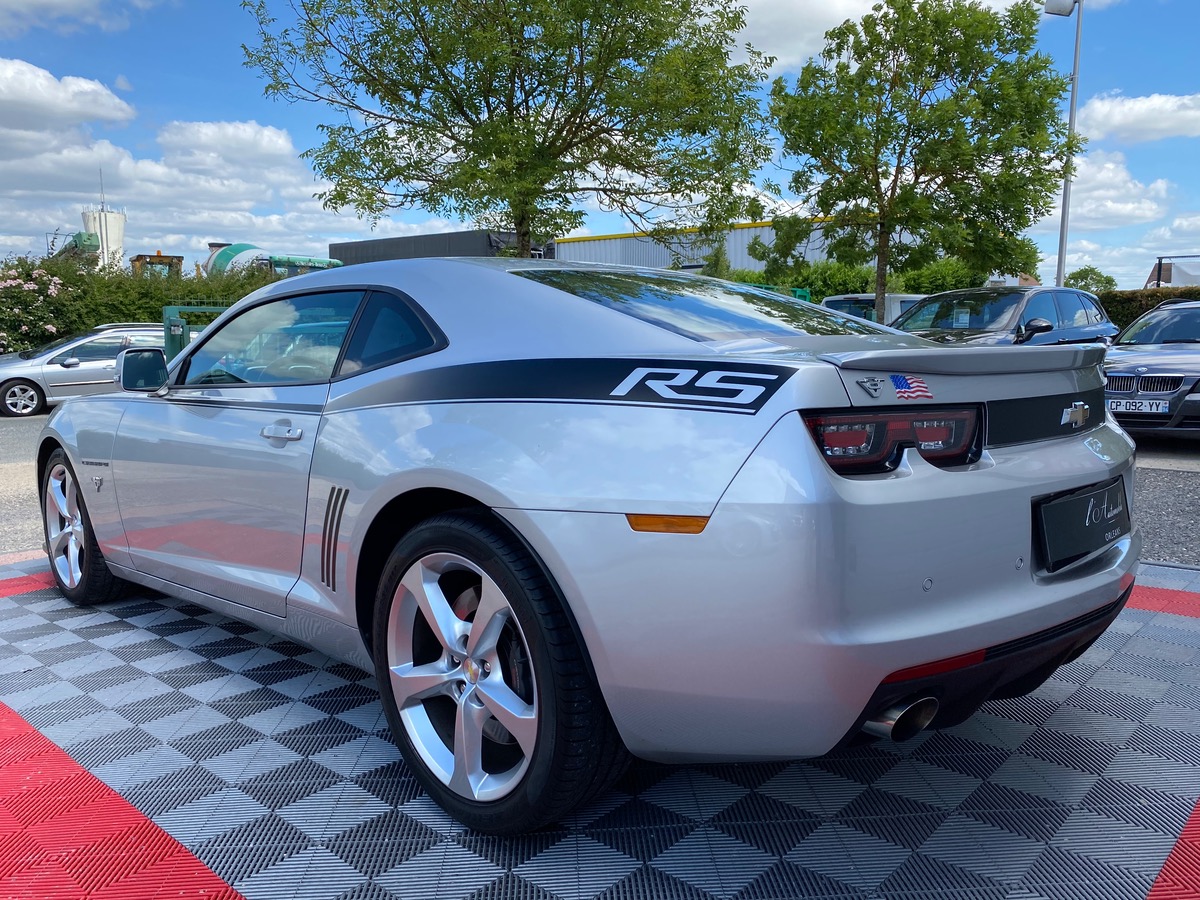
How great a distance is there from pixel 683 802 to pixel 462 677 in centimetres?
67

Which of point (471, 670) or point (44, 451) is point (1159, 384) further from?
point (44, 451)

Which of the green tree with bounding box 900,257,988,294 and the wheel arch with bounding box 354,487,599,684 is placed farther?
the green tree with bounding box 900,257,988,294

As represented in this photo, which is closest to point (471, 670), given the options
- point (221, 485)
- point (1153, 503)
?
point (221, 485)

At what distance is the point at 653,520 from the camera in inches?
73.1

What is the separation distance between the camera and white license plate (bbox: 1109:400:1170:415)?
26.7 ft

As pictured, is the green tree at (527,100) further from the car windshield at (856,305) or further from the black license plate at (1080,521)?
the black license plate at (1080,521)

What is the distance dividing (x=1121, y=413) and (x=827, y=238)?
8526 mm

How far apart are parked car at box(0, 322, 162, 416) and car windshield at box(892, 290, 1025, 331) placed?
37.7ft

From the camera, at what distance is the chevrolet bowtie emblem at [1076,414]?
2.32m

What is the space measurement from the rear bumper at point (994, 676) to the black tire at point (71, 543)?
3.38 metres

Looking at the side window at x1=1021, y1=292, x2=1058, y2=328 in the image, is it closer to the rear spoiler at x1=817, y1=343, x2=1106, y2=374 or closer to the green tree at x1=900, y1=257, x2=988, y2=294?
the rear spoiler at x1=817, y1=343, x2=1106, y2=374

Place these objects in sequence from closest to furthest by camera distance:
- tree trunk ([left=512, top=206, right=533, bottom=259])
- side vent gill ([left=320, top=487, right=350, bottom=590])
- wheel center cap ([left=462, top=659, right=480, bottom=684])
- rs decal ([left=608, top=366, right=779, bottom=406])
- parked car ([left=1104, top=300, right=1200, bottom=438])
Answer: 1. rs decal ([left=608, top=366, right=779, bottom=406])
2. wheel center cap ([left=462, top=659, right=480, bottom=684])
3. side vent gill ([left=320, top=487, right=350, bottom=590])
4. parked car ([left=1104, top=300, right=1200, bottom=438])
5. tree trunk ([left=512, top=206, right=533, bottom=259])

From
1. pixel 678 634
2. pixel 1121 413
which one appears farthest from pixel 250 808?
pixel 1121 413

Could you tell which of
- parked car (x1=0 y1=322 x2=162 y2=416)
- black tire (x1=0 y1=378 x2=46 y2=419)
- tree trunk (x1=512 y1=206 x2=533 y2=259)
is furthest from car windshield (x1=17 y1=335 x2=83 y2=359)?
tree trunk (x1=512 y1=206 x2=533 y2=259)
